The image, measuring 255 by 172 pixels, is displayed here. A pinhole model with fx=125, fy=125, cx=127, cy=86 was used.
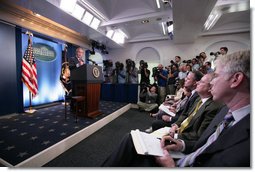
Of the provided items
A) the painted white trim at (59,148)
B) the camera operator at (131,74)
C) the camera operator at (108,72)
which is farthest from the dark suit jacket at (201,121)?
the camera operator at (108,72)

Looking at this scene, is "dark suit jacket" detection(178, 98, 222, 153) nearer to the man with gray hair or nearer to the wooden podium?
the man with gray hair

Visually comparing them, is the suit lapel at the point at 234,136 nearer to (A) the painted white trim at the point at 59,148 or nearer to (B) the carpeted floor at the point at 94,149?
(B) the carpeted floor at the point at 94,149

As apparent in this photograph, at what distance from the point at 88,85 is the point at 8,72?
200 centimetres

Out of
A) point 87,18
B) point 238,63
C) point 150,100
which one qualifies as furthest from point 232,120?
point 87,18

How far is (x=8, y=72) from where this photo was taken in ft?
9.63

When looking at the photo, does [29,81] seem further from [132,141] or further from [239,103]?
[239,103]

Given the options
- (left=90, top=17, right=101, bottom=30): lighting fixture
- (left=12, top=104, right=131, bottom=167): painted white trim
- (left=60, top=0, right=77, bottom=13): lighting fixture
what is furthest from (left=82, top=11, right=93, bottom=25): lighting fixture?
(left=12, top=104, right=131, bottom=167): painted white trim

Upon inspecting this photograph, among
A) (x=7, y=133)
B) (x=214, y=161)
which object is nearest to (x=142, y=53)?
(x=7, y=133)

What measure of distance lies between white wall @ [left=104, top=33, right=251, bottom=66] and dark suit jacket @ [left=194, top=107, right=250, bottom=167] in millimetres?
4778

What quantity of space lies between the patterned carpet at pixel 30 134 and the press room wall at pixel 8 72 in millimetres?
567

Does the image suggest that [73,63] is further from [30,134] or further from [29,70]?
[30,134]

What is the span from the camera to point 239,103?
663 millimetres

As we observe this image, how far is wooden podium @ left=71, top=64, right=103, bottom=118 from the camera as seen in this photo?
2.65 metres

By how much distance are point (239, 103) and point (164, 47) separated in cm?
549
